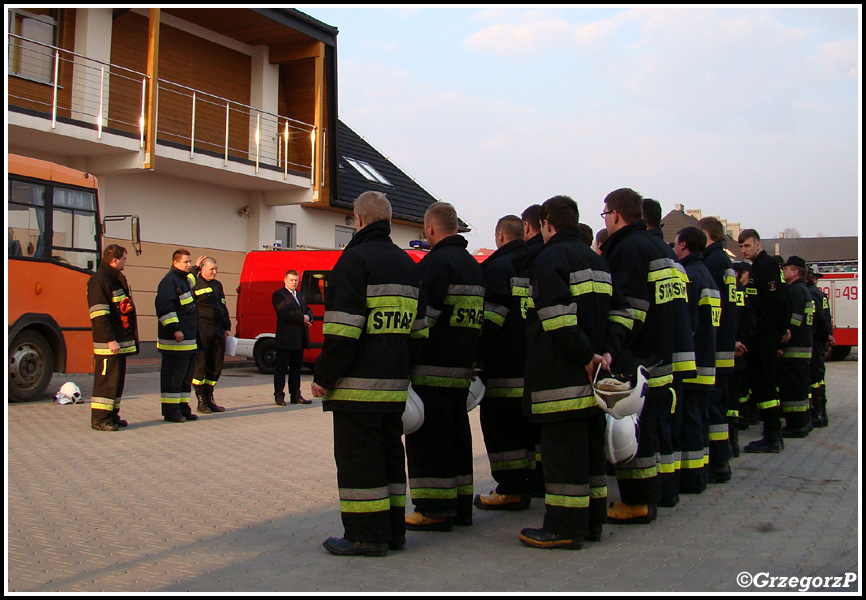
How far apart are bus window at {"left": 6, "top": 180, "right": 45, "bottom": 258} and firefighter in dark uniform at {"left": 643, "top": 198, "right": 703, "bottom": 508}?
31.1ft

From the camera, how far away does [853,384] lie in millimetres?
18016

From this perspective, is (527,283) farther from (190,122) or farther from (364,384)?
(190,122)

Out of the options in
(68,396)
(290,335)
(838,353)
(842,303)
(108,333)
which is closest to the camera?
(108,333)

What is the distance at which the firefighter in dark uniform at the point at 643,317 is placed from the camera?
18.7 feet

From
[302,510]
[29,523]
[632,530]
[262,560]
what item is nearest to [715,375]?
[632,530]

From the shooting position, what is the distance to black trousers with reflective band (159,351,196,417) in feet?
33.3

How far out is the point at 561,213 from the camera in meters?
5.31

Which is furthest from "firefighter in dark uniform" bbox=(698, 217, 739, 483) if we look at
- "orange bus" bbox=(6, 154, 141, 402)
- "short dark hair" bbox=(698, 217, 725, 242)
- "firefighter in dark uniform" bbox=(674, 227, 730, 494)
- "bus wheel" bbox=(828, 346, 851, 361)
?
"bus wheel" bbox=(828, 346, 851, 361)

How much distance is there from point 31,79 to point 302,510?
1347cm

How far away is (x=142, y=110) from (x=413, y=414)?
14447mm

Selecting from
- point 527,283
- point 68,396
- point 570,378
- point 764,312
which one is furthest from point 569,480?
point 68,396

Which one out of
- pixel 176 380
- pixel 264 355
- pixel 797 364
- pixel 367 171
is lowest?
pixel 264 355

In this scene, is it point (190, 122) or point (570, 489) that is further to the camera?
point (190, 122)

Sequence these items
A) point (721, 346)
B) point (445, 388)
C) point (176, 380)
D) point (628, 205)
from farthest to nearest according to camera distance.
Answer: point (176, 380) → point (721, 346) → point (628, 205) → point (445, 388)
